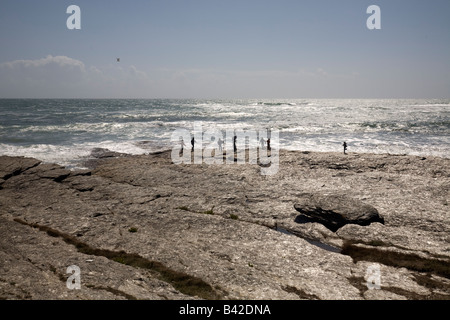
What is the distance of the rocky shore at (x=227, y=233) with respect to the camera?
1090 cm

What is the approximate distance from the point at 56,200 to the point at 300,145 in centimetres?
3546

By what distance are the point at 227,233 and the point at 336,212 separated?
6526 millimetres

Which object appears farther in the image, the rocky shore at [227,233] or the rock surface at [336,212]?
the rock surface at [336,212]

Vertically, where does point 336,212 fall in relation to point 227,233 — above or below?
above

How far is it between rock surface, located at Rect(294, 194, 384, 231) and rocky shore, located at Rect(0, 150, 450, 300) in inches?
2.6

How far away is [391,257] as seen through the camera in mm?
13070

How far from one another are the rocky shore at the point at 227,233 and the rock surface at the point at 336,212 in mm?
67

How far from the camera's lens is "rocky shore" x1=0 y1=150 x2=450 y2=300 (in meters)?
10.9

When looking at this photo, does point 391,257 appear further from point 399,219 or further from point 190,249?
point 190,249

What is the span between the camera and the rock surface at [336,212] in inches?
631

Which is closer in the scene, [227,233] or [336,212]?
[227,233]

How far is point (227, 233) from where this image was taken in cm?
1543

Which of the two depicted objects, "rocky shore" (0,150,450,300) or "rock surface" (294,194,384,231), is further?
"rock surface" (294,194,384,231)

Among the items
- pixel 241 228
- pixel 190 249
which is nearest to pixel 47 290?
pixel 190 249
